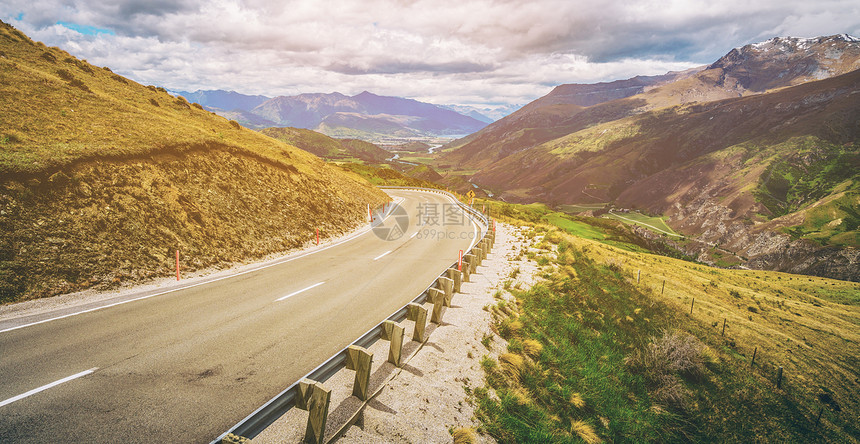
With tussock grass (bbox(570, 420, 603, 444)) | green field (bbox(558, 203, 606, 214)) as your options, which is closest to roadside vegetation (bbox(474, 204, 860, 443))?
tussock grass (bbox(570, 420, 603, 444))

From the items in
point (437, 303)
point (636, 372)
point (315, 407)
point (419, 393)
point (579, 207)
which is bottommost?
point (579, 207)

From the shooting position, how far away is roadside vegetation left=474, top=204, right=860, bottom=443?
7.92 metres

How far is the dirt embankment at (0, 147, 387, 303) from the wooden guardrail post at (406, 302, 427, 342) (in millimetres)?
10179

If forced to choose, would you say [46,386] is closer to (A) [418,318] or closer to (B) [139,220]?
(A) [418,318]

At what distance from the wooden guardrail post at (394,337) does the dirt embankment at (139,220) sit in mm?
10218

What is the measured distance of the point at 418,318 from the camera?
301 inches

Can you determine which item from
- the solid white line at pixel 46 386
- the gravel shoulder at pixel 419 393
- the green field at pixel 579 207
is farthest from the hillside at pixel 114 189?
the green field at pixel 579 207

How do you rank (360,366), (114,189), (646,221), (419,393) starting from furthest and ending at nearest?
(646,221) < (114,189) < (419,393) < (360,366)

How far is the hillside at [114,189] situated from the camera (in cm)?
1067

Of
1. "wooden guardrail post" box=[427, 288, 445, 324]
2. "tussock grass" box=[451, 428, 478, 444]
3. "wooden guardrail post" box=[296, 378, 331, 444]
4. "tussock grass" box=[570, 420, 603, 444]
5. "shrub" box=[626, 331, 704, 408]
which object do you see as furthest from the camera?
"shrub" box=[626, 331, 704, 408]

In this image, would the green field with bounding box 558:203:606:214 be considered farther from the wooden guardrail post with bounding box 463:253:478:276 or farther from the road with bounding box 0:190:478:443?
the road with bounding box 0:190:478:443

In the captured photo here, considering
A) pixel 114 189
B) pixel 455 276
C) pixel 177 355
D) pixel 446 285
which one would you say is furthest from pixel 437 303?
pixel 114 189

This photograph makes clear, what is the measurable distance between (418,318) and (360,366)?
248cm

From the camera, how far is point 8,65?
18422 mm
